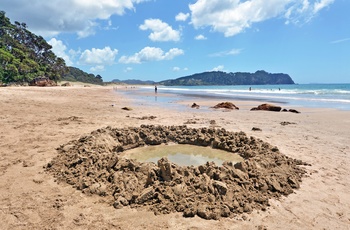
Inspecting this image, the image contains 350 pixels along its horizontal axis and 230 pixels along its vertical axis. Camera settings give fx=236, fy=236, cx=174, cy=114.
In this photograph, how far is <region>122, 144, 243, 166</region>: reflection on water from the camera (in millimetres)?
6271

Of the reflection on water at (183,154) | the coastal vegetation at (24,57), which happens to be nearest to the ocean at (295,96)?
the reflection on water at (183,154)

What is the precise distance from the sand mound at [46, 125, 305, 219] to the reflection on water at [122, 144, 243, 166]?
747mm

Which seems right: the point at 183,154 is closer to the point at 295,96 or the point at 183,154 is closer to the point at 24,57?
the point at 295,96

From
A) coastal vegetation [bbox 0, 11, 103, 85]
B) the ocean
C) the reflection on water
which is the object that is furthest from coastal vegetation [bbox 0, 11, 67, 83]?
the reflection on water

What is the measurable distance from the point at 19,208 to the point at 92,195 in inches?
42.5

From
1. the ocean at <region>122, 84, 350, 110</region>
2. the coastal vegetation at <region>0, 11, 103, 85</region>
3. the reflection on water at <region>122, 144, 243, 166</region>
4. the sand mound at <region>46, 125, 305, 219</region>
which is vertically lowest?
the ocean at <region>122, 84, 350, 110</region>

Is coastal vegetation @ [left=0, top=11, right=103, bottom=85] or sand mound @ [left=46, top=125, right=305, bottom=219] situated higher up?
coastal vegetation @ [left=0, top=11, right=103, bottom=85]

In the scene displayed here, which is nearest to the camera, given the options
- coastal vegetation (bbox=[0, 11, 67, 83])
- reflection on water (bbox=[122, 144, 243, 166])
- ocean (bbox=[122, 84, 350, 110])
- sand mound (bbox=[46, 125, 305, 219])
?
sand mound (bbox=[46, 125, 305, 219])

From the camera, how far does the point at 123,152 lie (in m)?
6.91

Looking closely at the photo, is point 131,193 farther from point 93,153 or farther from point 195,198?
point 93,153

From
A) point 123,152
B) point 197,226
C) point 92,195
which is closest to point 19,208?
point 92,195

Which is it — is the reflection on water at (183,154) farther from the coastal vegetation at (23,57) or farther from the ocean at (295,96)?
the coastal vegetation at (23,57)

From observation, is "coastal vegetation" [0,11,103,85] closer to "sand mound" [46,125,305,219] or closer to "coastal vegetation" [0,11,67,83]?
"coastal vegetation" [0,11,67,83]

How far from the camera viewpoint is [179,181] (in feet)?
13.8
